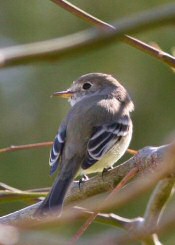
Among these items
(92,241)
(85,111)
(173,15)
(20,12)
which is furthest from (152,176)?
(20,12)

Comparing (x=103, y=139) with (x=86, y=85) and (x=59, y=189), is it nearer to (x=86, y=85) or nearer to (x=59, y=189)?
(x=59, y=189)

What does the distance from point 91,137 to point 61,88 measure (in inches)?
127

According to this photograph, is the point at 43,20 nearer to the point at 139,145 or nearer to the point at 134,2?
the point at 134,2

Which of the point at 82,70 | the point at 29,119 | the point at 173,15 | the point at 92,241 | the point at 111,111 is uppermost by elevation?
the point at 173,15

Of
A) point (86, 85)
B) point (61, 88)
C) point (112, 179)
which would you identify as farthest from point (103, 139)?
point (61, 88)

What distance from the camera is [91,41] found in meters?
1.11

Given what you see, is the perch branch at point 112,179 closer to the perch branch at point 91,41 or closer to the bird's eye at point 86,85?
the perch branch at point 91,41

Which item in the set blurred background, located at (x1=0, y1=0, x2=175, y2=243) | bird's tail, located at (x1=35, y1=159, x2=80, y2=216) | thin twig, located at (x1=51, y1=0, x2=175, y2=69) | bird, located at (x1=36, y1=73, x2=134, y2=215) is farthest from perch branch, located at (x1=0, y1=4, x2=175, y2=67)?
blurred background, located at (x1=0, y1=0, x2=175, y2=243)

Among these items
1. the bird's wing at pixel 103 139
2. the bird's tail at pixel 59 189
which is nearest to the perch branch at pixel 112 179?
the bird's tail at pixel 59 189

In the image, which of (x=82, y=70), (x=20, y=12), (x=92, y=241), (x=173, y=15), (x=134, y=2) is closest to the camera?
(x=92, y=241)

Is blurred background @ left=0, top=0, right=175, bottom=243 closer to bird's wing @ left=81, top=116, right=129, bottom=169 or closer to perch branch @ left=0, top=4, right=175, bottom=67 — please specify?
bird's wing @ left=81, top=116, right=129, bottom=169

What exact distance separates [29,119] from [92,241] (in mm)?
6378

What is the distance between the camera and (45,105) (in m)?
7.45

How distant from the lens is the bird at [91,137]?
12.6 feet
